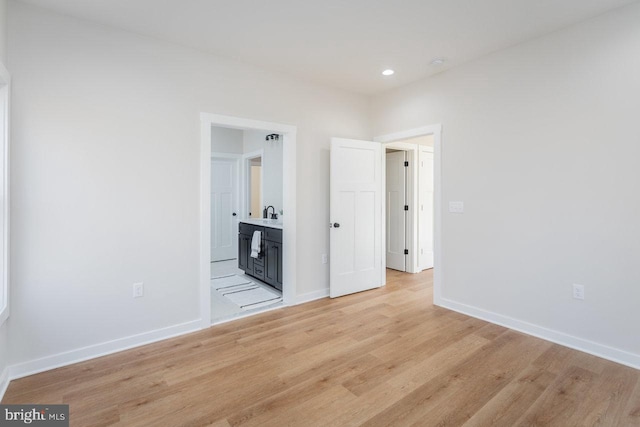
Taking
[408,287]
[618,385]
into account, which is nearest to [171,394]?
[618,385]

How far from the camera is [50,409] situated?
1.89m

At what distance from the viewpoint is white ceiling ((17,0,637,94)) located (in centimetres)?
232

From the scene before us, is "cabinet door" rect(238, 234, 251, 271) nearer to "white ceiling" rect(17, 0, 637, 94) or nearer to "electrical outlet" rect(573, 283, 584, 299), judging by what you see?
"white ceiling" rect(17, 0, 637, 94)

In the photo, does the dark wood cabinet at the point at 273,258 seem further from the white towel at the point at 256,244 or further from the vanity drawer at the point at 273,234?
the white towel at the point at 256,244

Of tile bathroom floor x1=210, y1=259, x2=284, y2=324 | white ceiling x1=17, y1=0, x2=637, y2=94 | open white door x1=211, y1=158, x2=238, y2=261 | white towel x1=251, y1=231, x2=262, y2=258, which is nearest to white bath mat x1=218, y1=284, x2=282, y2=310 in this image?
tile bathroom floor x1=210, y1=259, x2=284, y2=324

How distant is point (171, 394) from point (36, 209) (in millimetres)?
1645

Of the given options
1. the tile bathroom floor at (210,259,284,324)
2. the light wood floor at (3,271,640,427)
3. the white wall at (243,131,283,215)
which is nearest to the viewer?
the light wood floor at (3,271,640,427)

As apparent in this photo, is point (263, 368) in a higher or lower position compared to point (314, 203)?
lower

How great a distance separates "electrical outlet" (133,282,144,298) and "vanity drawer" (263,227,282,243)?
163cm

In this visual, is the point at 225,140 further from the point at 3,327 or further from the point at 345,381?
the point at 345,381

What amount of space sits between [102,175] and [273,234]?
79.2 inches

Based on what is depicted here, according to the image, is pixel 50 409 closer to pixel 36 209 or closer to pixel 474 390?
pixel 36 209

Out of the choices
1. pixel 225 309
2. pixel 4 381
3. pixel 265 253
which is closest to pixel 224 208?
pixel 265 253

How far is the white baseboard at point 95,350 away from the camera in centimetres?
225
